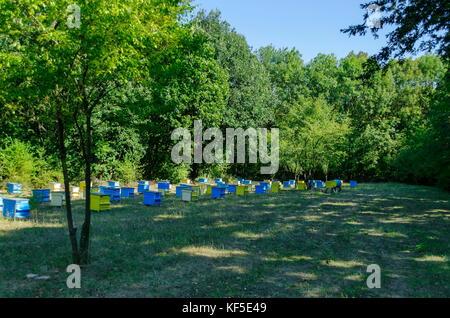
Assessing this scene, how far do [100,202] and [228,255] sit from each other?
316 inches

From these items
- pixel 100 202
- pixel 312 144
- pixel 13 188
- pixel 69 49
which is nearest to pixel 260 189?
pixel 312 144

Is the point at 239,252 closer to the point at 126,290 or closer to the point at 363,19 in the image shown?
the point at 126,290

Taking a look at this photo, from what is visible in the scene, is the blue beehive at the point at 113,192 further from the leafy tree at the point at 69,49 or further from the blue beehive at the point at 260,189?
the blue beehive at the point at 260,189

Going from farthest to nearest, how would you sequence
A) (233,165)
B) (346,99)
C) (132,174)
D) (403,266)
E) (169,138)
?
(346,99) < (233,165) < (169,138) < (132,174) < (403,266)

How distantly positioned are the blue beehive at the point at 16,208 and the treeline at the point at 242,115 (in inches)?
135

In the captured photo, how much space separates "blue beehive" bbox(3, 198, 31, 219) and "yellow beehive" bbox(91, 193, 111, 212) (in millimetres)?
2708

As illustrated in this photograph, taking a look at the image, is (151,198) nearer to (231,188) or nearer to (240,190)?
(240,190)

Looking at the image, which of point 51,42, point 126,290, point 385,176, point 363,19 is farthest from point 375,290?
point 385,176

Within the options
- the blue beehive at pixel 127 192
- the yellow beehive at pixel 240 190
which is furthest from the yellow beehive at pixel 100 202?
the yellow beehive at pixel 240 190

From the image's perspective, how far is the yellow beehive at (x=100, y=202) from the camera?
1406 centimetres

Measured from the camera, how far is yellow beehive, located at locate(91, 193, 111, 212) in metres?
14.1

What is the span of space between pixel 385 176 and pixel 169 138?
36722 millimetres

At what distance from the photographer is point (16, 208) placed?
461 inches

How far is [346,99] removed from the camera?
52.7 meters
